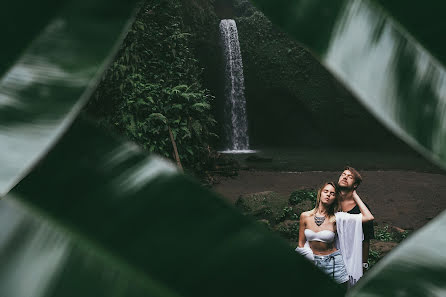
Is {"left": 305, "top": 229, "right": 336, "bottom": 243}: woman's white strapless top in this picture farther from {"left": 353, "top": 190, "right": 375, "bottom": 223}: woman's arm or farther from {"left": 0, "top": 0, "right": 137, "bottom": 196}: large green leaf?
{"left": 0, "top": 0, "right": 137, "bottom": 196}: large green leaf

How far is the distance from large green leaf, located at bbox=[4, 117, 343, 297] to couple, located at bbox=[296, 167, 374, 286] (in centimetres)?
301

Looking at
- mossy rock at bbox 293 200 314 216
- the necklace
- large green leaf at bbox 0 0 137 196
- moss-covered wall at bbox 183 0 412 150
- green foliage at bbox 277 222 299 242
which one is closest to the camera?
large green leaf at bbox 0 0 137 196

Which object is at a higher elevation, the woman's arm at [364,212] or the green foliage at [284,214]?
the woman's arm at [364,212]

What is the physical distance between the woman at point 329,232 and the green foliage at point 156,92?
2.87 meters

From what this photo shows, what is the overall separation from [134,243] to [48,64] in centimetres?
8

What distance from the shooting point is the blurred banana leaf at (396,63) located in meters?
0.18

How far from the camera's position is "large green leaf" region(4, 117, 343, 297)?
0.17 m

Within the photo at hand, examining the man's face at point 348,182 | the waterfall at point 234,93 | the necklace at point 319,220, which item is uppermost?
the man's face at point 348,182

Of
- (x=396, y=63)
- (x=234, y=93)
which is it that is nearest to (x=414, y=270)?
(x=396, y=63)

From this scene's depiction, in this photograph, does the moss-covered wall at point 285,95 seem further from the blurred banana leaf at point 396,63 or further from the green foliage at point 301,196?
the blurred banana leaf at point 396,63

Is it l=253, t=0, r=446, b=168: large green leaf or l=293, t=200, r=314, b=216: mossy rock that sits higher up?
l=253, t=0, r=446, b=168: large green leaf

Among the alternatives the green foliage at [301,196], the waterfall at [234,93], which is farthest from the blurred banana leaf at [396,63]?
the waterfall at [234,93]

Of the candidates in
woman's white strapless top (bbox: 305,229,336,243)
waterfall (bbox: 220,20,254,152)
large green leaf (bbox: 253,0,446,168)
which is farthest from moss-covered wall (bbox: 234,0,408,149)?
large green leaf (bbox: 253,0,446,168)

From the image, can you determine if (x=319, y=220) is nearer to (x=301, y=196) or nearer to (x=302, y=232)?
(x=302, y=232)
